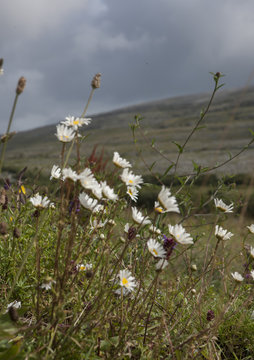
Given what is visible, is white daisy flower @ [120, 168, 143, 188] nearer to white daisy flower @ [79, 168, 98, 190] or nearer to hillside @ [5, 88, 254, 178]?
white daisy flower @ [79, 168, 98, 190]

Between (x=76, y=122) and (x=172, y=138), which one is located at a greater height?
(x=76, y=122)

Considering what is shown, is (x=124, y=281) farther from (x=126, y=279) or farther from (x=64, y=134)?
(x=64, y=134)

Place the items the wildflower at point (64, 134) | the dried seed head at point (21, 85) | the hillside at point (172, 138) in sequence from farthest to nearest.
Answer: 1. the hillside at point (172, 138)
2. the wildflower at point (64, 134)
3. the dried seed head at point (21, 85)

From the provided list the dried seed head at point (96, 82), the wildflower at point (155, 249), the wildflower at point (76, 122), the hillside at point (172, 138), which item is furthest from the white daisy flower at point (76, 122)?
the hillside at point (172, 138)

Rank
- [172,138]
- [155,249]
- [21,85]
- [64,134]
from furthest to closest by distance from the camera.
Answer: [172,138] < [155,249] < [64,134] < [21,85]

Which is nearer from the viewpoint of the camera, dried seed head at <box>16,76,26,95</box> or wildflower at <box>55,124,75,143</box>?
dried seed head at <box>16,76,26,95</box>

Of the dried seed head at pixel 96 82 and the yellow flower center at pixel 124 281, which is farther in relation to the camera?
the yellow flower center at pixel 124 281

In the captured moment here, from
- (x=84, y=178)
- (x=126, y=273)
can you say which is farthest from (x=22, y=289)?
(x=84, y=178)

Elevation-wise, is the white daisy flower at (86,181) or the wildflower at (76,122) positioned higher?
the wildflower at (76,122)

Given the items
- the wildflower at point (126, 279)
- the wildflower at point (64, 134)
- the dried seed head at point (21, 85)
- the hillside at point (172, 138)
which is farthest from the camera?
the hillside at point (172, 138)

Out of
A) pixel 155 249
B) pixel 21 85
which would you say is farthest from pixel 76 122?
pixel 155 249

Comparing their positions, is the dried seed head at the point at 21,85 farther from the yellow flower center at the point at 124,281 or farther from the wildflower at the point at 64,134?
the yellow flower center at the point at 124,281

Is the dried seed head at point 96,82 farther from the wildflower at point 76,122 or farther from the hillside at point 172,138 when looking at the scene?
the hillside at point 172,138

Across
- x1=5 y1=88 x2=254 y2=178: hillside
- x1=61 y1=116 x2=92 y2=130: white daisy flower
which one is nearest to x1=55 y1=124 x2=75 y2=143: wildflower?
x1=61 y1=116 x2=92 y2=130: white daisy flower
